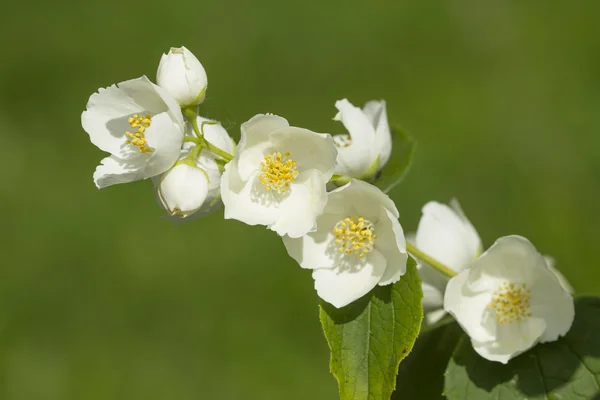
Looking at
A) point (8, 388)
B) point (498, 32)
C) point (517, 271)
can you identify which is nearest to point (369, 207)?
point (517, 271)

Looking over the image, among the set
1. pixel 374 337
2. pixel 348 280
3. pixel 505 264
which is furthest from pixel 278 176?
pixel 505 264

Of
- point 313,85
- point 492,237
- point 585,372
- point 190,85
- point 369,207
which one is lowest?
point 492,237

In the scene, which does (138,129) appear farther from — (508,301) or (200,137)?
(508,301)

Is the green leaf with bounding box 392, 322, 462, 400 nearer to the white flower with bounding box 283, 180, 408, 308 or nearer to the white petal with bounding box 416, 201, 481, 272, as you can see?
the white petal with bounding box 416, 201, 481, 272

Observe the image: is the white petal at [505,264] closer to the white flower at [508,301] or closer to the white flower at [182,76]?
the white flower at [508,301]

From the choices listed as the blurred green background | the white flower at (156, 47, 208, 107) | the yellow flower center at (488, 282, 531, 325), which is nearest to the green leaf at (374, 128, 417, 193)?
the yellow flower center at (488, 282, 531, 325)

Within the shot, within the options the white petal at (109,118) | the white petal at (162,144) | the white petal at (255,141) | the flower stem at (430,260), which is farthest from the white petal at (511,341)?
the white petal at (109,118)

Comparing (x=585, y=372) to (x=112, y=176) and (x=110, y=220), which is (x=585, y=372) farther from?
(x=110, y=220)
